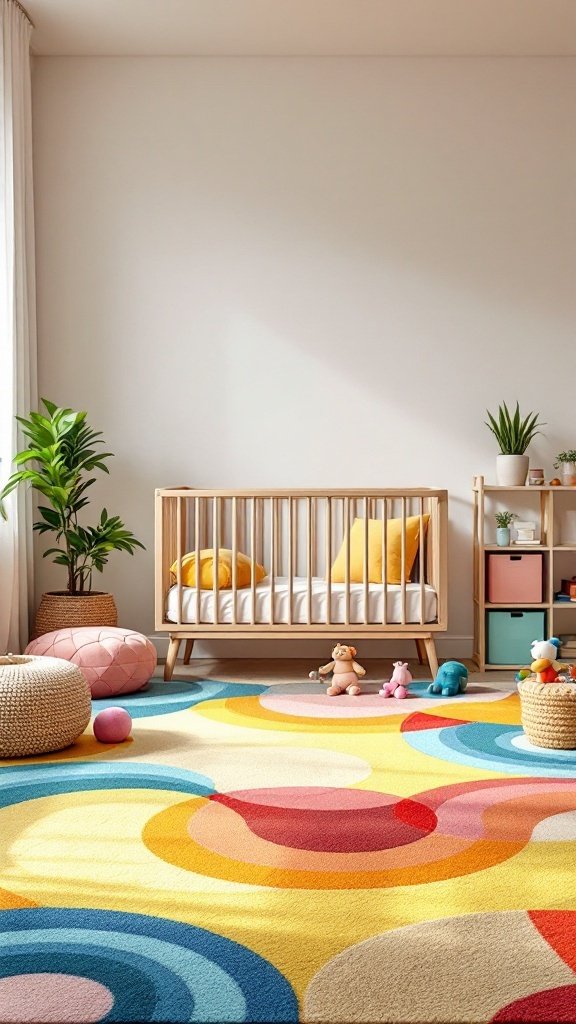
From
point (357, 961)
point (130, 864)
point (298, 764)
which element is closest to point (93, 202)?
point (298, 764)

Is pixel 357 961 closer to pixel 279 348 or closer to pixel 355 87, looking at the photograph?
pixel 279 348

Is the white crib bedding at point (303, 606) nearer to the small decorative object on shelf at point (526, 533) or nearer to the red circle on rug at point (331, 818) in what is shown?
the small decorative object on shelf at point (526, 533)

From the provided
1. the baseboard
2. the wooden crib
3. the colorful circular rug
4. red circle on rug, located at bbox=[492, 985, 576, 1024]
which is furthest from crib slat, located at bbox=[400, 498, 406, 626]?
red circle on rug, located at bbox=[492, 985, 576, 1024]

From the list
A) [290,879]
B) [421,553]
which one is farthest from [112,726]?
[421,553]

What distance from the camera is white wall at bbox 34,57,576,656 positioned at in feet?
14.6

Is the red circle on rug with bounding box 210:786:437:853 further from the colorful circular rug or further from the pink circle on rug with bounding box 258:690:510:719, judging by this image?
the pink circle on rug with bounding box 258:690:510:719

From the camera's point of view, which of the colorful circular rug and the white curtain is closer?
the colorful circular rug

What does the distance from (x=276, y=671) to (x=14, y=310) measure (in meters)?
1.84

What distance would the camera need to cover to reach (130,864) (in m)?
1.82

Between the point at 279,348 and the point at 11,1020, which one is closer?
the point at 11,1020

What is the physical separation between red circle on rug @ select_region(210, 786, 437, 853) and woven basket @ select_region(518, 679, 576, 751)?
26.2 inches

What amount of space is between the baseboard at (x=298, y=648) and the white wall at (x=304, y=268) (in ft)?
0.08

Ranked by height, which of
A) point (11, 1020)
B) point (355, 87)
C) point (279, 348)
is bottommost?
point (11, 1020)

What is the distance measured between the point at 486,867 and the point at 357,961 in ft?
1.50
